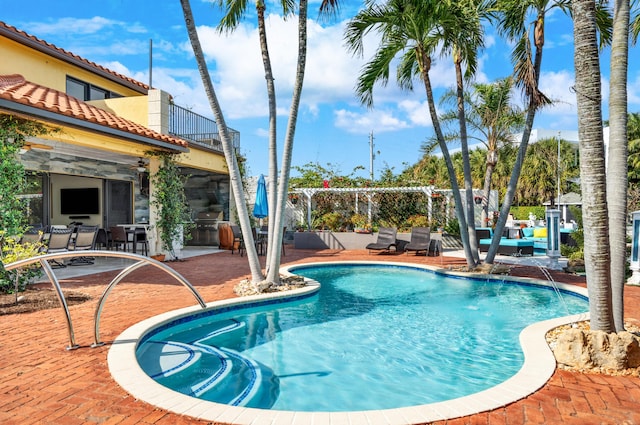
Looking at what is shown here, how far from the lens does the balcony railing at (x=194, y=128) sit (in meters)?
16.6

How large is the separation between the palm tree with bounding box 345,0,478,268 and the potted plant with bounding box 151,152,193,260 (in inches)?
244

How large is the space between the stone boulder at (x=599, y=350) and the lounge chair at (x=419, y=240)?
33.9 ft

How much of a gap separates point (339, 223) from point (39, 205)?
36.6 feet

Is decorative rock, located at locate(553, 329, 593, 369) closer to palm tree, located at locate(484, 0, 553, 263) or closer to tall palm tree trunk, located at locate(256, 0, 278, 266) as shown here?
tall palm tree trunk, located at locate(256, 0, 278, 266)

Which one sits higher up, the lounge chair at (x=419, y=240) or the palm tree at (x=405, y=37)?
the palm tree at (x=405, y=37)

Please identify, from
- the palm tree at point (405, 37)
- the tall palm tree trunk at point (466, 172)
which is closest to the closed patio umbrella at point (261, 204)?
the palm tree at point (405, 37)

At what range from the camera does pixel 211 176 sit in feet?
61.5

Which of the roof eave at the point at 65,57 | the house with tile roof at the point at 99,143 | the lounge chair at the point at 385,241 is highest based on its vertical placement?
the roof eave at the point at 65,57

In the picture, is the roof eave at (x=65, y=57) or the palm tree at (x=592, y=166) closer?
the palm tree at (x=592, y=166)

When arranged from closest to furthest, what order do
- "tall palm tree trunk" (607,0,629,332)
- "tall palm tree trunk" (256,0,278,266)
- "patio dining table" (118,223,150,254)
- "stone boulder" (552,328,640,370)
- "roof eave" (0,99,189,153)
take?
"stone boulder" (552,328,640,370) < "tall palm tree trunk" (607,0,629,332) < "roof eave" (0,99,189,153) < "tall palm tree trunk" (256,0,278,266) < "patio dining table" (118,223,150,254)

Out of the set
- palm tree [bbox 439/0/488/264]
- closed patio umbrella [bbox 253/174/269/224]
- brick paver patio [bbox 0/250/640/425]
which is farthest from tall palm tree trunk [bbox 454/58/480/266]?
closed patio umbrella [bbox 253/174/269/224]

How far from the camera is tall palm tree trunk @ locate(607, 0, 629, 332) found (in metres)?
4.54

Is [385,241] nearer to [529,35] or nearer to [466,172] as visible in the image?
[466,172]

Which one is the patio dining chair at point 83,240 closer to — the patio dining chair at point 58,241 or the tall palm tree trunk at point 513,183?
the patio dining chair at point 58,241
